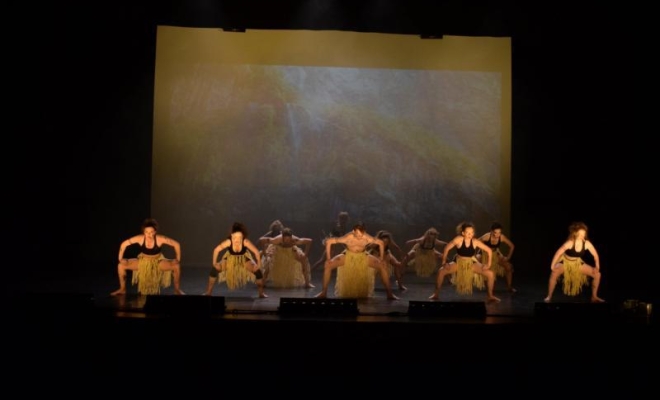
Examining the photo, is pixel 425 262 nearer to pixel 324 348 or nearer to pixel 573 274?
pixel 573 274

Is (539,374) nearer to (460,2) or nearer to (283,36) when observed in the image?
(460,2)

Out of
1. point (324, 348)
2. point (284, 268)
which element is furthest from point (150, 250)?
point (324, 348)

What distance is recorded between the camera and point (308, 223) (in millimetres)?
8555

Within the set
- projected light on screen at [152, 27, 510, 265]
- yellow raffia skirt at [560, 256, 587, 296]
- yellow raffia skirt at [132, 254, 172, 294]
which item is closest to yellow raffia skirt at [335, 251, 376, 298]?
yellow raffia skirt at [132, 254, 172, 294]

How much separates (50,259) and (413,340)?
5.10 m

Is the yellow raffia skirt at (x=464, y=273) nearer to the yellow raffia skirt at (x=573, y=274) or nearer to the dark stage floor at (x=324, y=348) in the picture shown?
the yellow raffia skirt at (x=573, y=274)

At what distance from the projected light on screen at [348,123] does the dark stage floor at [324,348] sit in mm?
3232

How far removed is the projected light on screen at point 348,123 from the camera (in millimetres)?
8430

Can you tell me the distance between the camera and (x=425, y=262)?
25.1 feet

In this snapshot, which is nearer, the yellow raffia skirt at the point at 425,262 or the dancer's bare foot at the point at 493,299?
the dancer's bare foot at the point at 493,299

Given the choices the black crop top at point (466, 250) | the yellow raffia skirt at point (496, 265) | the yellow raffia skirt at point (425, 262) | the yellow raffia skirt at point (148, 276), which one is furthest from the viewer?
the yellow raffia skirt at point (425, 262)

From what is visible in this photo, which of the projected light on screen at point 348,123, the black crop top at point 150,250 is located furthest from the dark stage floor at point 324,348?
the projected light on screen at point 348,123

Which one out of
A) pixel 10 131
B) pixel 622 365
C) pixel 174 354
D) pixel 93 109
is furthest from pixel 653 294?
pixel 10 131

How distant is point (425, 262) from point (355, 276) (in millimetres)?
1464
